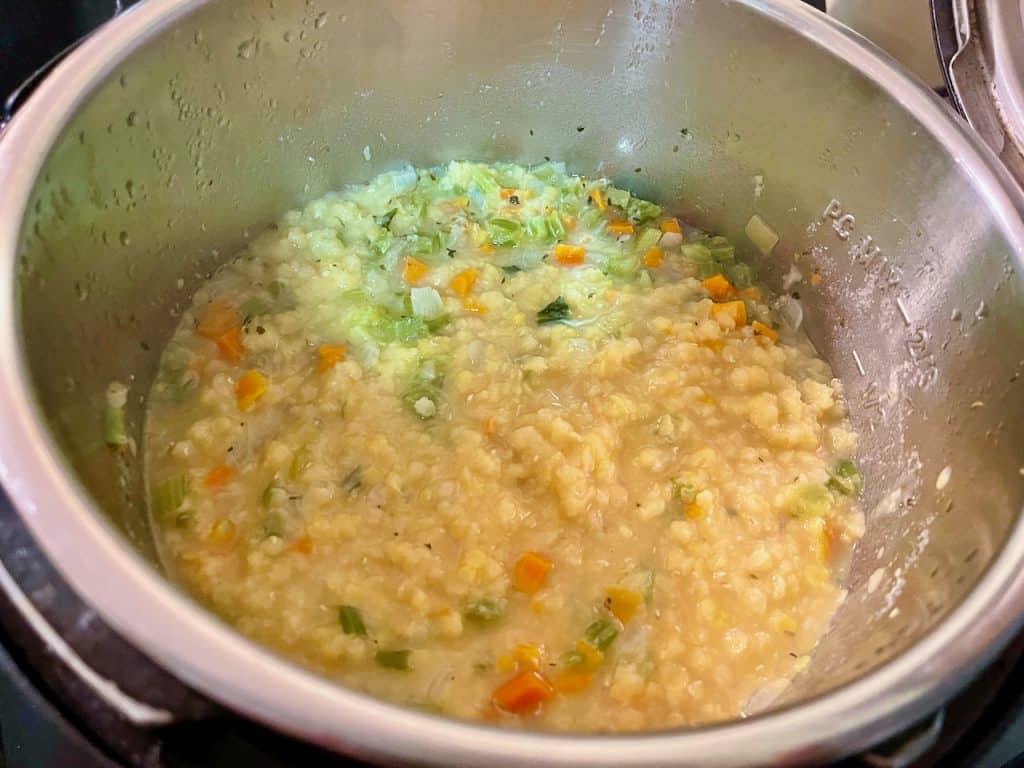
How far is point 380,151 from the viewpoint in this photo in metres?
Answer: 2.27

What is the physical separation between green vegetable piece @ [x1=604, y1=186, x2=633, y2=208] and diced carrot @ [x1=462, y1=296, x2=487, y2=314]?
0.54 m

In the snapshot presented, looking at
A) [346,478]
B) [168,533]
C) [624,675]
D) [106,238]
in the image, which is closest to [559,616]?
[624,675]

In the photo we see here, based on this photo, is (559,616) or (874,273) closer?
(559,616)

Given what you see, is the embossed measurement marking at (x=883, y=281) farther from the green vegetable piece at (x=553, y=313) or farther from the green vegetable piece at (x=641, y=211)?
the green vegetable piece at (x=553, y=313)

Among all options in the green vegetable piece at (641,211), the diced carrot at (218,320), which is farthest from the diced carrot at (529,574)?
the green vegetable piece at (641,211)

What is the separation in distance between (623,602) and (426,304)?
802 millimetres

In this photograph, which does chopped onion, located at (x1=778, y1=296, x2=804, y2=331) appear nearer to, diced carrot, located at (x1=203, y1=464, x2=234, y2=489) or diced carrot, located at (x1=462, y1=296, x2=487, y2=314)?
diced carrot, located at (x1=462, y1=296, x2=487, y2=314)

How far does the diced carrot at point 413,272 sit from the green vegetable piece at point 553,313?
286 mm

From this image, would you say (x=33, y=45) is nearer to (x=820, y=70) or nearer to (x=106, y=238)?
(x=106, y=238)

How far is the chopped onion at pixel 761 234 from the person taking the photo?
87.3 inches

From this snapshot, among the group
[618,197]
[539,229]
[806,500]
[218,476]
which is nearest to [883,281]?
[806,500]

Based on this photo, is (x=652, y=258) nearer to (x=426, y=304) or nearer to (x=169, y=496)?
(x=426, y=304)

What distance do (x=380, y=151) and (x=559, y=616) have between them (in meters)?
1.32

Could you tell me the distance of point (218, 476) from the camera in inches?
64.7
